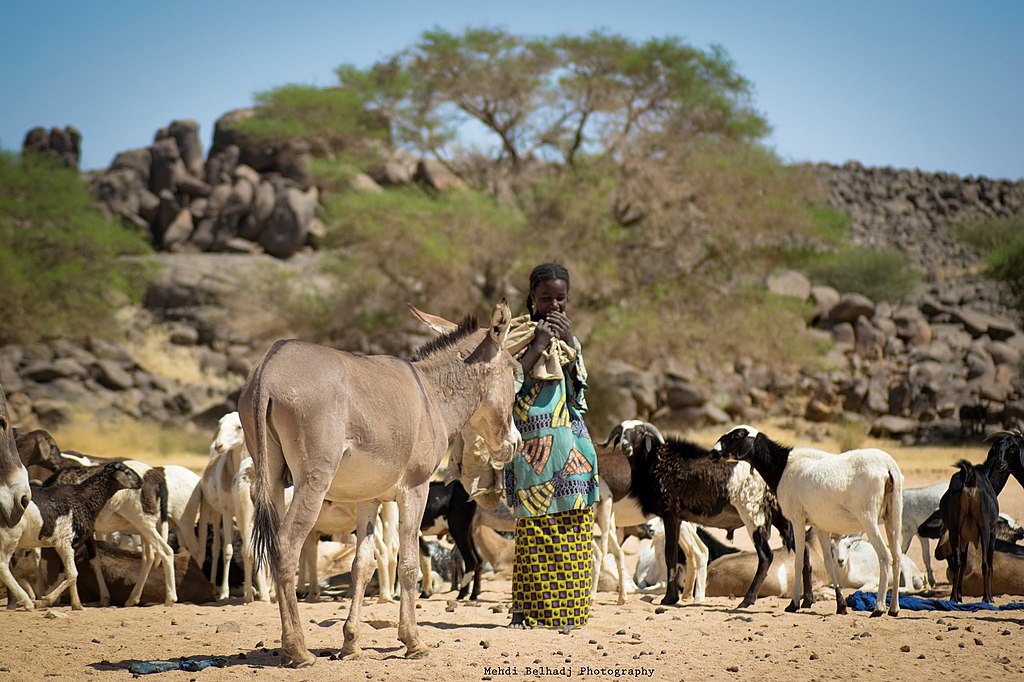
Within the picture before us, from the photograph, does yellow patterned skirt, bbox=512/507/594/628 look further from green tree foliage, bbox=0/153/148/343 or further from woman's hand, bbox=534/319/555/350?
green tree foliage, bbox=0/153/148/343

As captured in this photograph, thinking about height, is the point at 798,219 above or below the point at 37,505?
above

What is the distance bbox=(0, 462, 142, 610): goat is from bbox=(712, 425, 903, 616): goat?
211 inches

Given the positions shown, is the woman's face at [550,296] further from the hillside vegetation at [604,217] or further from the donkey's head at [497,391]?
the hillside vegetation at [604,217]

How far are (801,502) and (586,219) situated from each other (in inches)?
644

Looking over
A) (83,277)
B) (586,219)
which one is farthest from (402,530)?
(83,277)

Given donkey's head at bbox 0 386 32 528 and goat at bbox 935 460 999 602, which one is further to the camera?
goat at bbox 935 460 999 602

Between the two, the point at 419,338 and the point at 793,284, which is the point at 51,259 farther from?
the point at 793,284

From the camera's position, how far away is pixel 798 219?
79.4 feet

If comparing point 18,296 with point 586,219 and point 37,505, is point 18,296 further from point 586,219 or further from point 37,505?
point 37,505

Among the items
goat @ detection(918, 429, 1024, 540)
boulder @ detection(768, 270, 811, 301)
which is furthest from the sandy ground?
boulder @ detection(768, 270, 811, 301)

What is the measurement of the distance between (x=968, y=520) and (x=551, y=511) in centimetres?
403

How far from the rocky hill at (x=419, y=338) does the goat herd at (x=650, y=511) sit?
15.6m

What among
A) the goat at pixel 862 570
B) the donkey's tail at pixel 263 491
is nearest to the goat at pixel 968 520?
the goat at pixel 862 570

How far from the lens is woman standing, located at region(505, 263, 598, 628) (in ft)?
21.4
